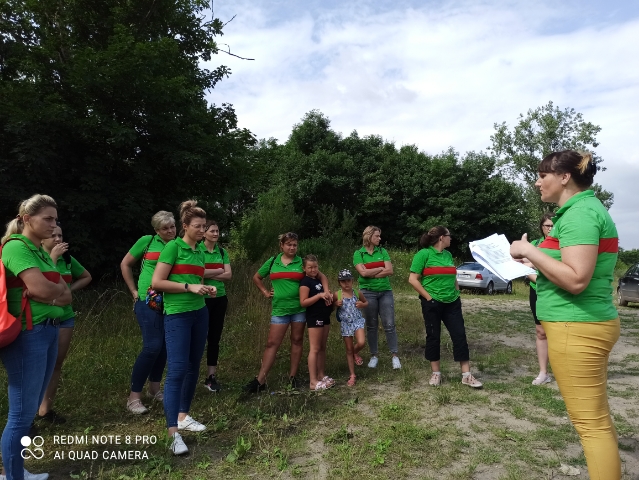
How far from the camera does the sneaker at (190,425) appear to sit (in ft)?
12.8

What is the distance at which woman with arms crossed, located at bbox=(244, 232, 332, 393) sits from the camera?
16.6 feet

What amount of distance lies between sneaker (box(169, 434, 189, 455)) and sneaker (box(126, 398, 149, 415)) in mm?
995

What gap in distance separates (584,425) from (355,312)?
3.55 m

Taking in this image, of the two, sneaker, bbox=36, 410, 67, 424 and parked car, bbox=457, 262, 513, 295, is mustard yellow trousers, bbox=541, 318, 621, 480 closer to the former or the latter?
sneaker, bbox=36, 410, 67, 424

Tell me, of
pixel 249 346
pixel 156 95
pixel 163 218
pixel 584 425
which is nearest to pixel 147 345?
pixel 163 218

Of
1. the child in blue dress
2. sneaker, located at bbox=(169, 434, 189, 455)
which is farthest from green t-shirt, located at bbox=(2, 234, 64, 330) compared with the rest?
the child in blue dress

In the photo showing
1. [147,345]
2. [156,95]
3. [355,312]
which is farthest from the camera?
[156,95]

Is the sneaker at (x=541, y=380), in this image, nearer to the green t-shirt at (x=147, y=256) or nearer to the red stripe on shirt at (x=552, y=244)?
the red stripe on shirt at (x=552, y=244)

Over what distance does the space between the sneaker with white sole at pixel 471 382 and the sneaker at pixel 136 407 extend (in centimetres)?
333

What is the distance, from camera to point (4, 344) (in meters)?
2.66

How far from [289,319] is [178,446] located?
6.45 feet

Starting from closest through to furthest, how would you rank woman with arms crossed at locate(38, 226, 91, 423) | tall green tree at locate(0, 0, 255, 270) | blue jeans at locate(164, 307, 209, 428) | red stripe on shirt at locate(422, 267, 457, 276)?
blue jeans at locate(164, 307, 209, 428), woman with arms crossed at locate(38, 226, 91, 423), red stripe on shirt at locate(422, 267, 457, 276), tall green tree at locate(0, 0, 255, 270)

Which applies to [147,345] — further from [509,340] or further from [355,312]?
[509,340]

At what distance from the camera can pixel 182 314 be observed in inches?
144
